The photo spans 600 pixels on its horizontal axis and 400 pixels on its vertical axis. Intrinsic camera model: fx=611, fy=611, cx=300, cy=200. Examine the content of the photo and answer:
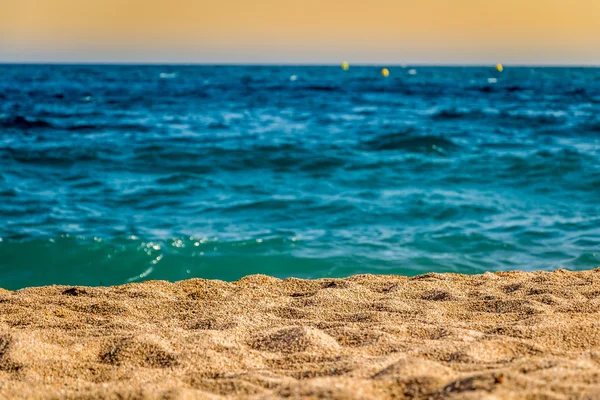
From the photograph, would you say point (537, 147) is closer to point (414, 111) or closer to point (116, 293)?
point (414, 111)

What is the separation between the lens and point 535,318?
3258mm

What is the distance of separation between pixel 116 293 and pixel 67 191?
5.08 m

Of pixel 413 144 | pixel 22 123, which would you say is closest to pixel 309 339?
pixel 413 144

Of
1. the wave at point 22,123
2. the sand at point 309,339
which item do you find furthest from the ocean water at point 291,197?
the sand at point 309,339

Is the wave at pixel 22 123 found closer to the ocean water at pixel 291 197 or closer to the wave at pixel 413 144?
the ocean water at pixel 291 197

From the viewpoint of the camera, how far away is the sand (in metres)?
2.29

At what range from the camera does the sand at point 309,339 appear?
7.50ft

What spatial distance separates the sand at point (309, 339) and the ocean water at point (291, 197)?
1.73m

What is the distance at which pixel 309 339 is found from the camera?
2.95m

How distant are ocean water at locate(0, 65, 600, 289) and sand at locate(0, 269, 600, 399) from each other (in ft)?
5.67

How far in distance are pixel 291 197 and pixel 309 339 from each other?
5.48m

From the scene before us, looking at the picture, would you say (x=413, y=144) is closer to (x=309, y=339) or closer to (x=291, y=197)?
(x=291, y=197)

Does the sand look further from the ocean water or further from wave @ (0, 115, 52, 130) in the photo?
wave @ (0, 115, 52, 130)

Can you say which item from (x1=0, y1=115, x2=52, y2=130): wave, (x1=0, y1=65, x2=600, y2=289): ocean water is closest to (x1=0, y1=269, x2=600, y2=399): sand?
(x1=0, y1=65, x2=600, y2=289): ocean water
